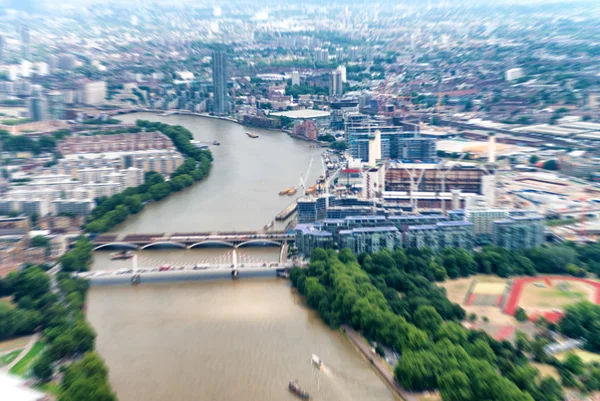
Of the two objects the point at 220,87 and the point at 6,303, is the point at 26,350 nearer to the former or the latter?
the point at 6,303

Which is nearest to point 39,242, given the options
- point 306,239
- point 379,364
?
point 306,239

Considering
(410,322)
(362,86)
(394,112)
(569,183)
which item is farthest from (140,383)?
(362,86)

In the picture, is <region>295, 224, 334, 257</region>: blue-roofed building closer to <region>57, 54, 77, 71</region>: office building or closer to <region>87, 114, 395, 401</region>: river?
<region>87, 114, 395, 401</region>: river

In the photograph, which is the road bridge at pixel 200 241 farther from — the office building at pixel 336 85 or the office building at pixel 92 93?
the office building at pixel 336 85

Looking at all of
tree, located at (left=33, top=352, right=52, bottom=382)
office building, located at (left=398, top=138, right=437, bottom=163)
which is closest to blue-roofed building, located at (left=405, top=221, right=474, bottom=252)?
tree, located at (left=33, top=352, right=52, bottom=382)

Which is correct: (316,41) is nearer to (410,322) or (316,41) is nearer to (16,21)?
(16,21)

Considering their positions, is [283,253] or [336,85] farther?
[336,85]
